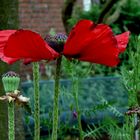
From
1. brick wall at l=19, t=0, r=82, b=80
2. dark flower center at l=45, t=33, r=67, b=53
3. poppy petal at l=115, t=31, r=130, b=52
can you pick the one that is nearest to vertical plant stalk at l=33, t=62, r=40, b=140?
dark flower center at l=45, t=33, r=67, b=53

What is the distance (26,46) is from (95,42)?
12 centimetres

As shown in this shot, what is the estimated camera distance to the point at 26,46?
1.05m

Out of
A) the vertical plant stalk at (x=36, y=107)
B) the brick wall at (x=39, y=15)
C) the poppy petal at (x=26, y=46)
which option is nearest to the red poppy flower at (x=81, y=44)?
the poppy petal at (x=26, y=46)

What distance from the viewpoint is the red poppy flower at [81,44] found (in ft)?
3.43

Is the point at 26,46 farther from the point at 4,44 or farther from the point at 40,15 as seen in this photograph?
the point at 40,15

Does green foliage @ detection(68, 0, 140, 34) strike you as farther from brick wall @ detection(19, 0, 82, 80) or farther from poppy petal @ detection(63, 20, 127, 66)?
poppy petal @ detection(63, 20, 127, 66)

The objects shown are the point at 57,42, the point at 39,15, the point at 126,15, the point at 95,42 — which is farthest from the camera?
the point at 39,15

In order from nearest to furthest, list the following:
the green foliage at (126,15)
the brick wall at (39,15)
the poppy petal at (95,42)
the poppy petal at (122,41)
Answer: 1. the poppy petal at (95,42)
2. the poppy petal at (122,41)
3. the green foliage at (126,15)
4. the brick wall at (39,15)

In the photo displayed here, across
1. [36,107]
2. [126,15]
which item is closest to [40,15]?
[126,15]

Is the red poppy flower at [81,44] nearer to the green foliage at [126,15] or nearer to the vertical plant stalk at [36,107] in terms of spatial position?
the vertical plant stalk at [36,107]

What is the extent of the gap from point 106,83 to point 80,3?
18.3ft

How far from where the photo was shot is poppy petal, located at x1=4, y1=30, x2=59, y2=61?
1.05 meters

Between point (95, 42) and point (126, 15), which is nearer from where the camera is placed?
point (95, 42)

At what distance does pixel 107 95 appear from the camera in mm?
5363
